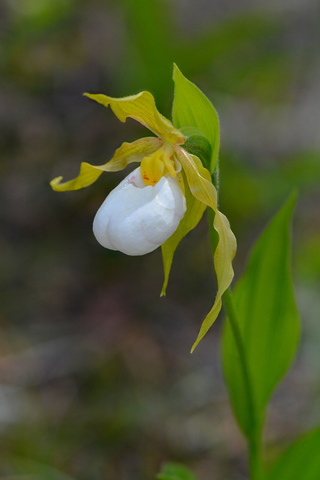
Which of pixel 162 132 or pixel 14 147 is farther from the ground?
pixel 162 132

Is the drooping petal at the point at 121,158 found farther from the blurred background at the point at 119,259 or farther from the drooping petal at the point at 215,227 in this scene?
the blurred background at the point at 119,259


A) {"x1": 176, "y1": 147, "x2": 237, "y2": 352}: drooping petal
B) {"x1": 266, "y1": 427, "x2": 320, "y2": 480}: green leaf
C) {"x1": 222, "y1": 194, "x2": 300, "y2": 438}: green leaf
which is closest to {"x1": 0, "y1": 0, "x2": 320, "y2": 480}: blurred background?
{"x1": 266, "y1": 427, "x2": 320, "y2": 480}: green leaf

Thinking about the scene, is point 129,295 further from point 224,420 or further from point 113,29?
point 113,29

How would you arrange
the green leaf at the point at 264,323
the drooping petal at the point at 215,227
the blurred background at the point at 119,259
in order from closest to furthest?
the drooping petal at the point at 215,227
the green leaf at the point at 264,323
the blurred background at the point at 119,259

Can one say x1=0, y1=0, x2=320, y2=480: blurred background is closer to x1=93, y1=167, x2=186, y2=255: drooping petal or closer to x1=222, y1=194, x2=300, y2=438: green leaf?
x1=222, y1=194, x2=300, y2=438: green leaf

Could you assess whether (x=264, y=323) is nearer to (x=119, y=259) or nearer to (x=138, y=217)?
(x=138, y=217)

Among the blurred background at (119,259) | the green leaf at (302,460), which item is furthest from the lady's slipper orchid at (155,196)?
the blurred background at (119,259)

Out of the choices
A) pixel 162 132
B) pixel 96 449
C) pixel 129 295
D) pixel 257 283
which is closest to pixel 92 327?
pixel 129 295
